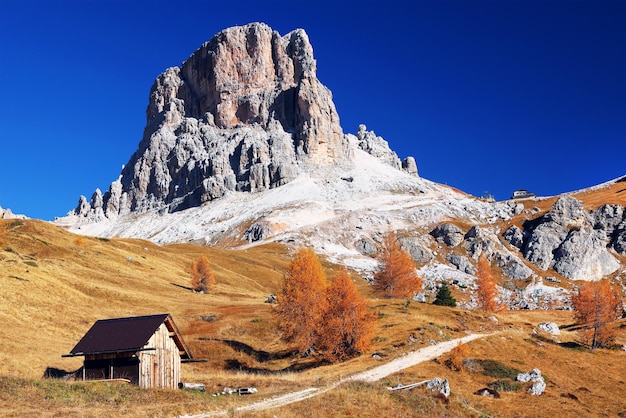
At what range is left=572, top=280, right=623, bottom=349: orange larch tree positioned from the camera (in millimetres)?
70812

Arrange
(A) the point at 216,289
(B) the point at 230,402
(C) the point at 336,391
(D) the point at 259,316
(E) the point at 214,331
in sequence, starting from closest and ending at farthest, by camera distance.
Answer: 1. (B) the point at 230,402
2. (C) the point at 336,391
3. (E) the point at 214,331
4. (D) the point at 259,316
5. (A) the point at 216,289

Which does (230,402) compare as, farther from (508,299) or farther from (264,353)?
(508,299)

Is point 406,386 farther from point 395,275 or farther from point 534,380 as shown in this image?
point 395,275

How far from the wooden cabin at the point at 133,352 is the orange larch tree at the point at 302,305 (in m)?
20.9

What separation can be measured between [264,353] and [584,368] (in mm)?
35436

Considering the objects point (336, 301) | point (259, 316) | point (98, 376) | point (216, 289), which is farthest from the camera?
point (216, 289)

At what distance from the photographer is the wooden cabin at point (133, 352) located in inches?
1537

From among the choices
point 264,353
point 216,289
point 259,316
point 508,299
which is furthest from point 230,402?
point 508,299

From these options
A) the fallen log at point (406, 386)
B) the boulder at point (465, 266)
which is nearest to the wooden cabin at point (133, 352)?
the fallen log at point (406, 386)

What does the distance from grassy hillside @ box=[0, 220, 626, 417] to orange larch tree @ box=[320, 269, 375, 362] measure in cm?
192

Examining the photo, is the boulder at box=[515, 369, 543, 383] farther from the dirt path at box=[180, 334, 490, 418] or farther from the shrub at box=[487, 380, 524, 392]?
the dirt path at box=[180, 334, 490, 418]

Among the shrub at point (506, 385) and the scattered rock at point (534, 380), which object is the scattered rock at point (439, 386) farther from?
the scattered rock at point (534, 380)

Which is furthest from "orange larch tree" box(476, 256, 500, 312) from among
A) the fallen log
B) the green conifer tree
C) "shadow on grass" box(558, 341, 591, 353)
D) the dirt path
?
the fallen log

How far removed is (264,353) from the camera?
6494 cm
